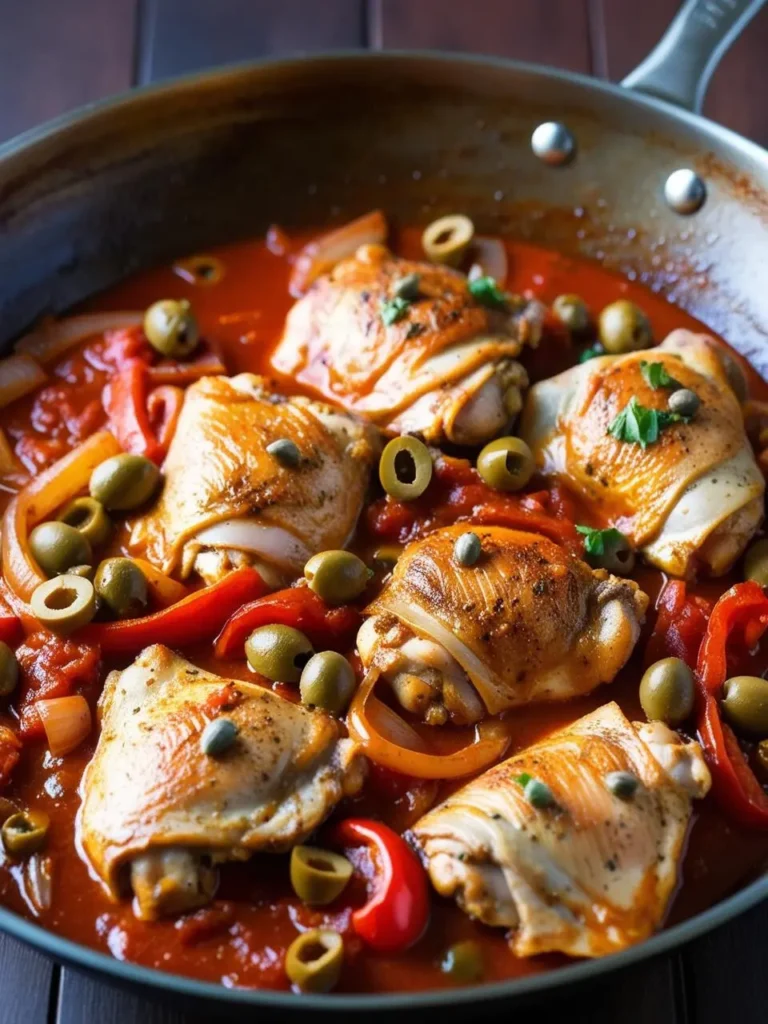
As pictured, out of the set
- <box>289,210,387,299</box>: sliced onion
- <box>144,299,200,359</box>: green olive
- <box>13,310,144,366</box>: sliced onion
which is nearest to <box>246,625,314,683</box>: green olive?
<box>144,299,200,359</box>: green olive

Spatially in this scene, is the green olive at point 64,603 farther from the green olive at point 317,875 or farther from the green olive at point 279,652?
the green olive at point 317,875

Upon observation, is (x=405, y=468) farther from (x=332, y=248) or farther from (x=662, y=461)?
(x=332, y=248)

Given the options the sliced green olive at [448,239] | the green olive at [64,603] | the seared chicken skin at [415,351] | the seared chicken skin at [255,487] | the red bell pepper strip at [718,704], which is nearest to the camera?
the red bell pepper strip at [718,704]

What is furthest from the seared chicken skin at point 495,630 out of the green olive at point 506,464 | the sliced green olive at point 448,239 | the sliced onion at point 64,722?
the sliced green olive at point 448,239

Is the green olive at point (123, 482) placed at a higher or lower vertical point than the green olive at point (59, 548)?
higher

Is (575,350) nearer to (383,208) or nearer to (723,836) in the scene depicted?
(383,208)

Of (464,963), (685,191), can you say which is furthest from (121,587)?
(685,191)
